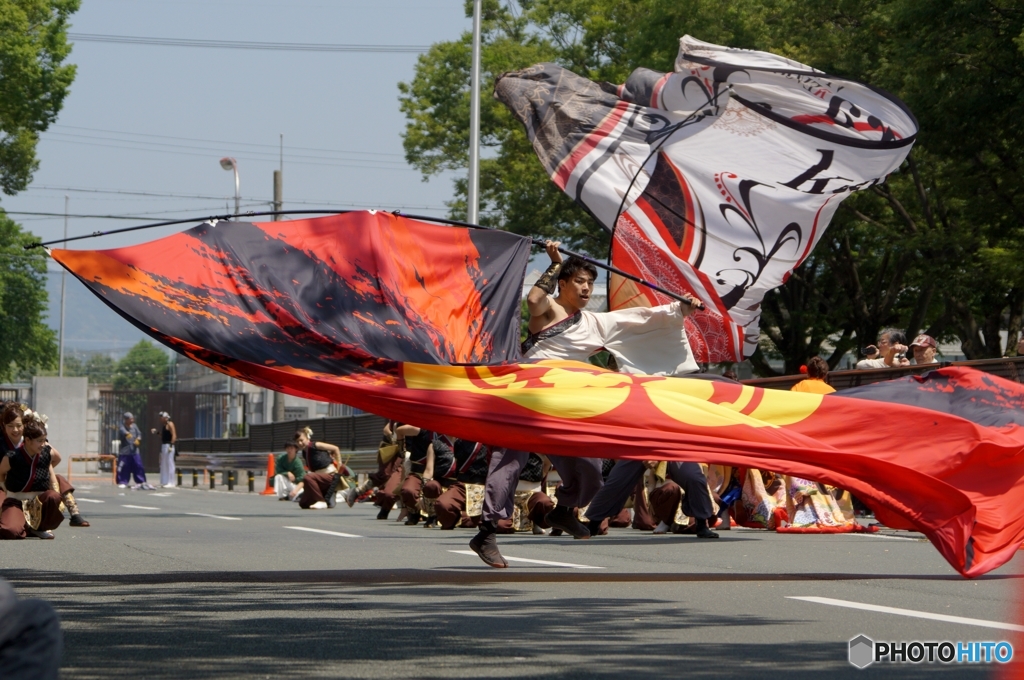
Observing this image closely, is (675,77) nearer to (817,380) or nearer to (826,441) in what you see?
(817,380)

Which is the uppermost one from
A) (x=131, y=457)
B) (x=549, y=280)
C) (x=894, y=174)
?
(x=894, y=174)

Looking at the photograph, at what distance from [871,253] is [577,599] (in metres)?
28.7

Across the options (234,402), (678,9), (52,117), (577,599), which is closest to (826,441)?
(577,599)

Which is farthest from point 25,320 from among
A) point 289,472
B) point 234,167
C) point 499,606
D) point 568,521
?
point 499,606

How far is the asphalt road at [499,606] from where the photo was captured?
19.2 ft

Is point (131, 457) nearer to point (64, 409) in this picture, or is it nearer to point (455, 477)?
point (64, 409)

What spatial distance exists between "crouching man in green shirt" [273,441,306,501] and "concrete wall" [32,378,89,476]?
17096 millimetres

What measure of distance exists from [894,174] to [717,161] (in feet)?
64.8

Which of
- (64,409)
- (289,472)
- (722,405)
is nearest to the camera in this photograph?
(722,405)

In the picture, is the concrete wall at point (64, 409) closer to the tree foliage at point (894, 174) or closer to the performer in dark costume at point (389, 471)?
the tree foliage at point (894, 174)

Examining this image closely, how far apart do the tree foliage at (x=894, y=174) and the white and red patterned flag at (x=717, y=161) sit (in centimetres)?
1031

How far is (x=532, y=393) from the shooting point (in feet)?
30.5

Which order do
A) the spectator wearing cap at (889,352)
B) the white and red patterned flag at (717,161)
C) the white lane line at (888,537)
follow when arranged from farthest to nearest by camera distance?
the spectator wearing cap at (889,352) → the white lane line at (888,537) → the white and red patterned flag at (717,161)

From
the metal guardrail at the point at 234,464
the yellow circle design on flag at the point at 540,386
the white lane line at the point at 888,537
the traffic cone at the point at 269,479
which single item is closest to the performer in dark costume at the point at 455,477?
the white lane line at the point at 888,537
